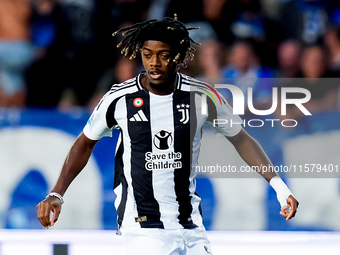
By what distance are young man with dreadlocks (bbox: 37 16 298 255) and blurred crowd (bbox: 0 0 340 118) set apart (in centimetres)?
179

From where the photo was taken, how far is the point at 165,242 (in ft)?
8.27

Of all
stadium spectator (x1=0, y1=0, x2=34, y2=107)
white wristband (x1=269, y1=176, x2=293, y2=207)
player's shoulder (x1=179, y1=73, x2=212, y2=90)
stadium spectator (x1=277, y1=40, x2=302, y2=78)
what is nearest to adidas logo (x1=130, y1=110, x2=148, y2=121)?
player's shoulder (x1=179, y1=73, x2=212, y2=90)

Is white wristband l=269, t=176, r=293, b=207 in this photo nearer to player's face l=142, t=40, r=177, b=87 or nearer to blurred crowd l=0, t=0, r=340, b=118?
player's face l=142, t=40, r=177, b=87

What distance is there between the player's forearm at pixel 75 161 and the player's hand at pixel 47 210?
16cm

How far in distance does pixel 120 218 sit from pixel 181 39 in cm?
100

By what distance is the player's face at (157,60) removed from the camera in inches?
99.5

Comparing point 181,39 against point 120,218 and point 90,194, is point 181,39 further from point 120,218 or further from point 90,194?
point 90,194

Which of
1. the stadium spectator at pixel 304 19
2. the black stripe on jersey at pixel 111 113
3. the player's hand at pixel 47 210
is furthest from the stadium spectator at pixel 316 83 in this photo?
the player's hand at pixel 47 210

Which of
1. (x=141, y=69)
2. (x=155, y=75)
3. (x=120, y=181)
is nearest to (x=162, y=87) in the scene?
(x=155, y=75)

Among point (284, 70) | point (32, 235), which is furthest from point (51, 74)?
point (284, 70)

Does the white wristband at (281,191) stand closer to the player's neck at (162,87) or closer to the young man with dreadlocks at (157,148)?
the young man with dreadlocks at (157,148)

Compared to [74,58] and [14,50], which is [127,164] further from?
[14,50]

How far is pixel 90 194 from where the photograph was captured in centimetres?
406

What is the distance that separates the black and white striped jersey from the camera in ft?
8.56
